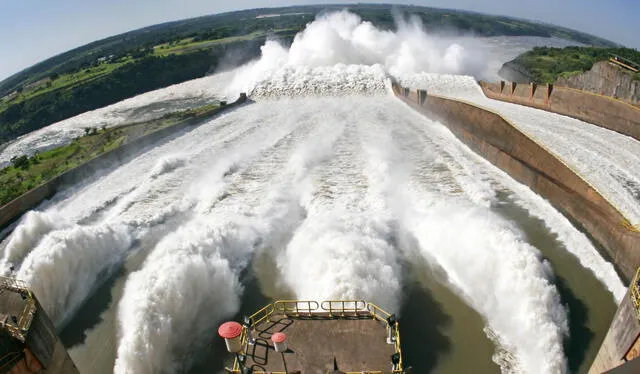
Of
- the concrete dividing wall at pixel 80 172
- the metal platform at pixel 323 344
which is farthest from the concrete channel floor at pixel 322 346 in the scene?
the concrete dividing wall at pixel 80 172

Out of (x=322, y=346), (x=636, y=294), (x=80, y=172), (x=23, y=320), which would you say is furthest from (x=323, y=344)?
(x=80, y=172)

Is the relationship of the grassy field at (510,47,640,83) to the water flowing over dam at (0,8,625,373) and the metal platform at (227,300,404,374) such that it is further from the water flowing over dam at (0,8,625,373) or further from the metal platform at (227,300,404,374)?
the metal platform at (227,300,404,374)

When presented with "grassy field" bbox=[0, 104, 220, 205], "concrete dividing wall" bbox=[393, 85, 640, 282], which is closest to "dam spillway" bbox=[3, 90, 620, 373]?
"concrete dividing wall" bbox=[393, 85, 640, 282]

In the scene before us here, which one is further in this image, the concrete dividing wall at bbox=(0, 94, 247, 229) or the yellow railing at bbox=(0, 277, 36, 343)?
the concrete dividing wall at bbox=(0, 94, 247, 229)

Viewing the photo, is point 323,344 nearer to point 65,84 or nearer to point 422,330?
point 422,330

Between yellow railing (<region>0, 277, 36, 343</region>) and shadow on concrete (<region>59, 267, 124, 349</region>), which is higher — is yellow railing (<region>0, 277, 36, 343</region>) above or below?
above

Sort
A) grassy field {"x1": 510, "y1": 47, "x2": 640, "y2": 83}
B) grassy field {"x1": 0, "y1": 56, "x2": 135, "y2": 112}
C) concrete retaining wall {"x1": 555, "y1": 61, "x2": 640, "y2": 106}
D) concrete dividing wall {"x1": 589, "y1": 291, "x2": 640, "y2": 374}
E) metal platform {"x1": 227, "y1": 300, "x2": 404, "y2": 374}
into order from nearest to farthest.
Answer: concrete dividing wall {"x1": 589, "y1": 291, "x2": 640, "y2": 374}
metal platform {"x1": 227, "y1": 300, "x2": 404, "y2": 374}
concrete retaining wall {"x1": 555, "y1": 61, "x2": 640, "y2": 106}
grassy field {"x1": 510, "y1": 47, "x2": 640, "y2": 83}
grassy field {"x1": 0, "y1": 56, "x2": 135, "y2": 112}
